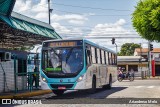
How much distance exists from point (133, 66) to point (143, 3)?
56.4 meters

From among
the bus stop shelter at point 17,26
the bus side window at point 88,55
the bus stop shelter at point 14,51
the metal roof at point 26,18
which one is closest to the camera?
the bus side window at point 88,55

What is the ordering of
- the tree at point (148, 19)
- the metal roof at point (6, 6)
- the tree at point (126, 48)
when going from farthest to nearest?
the tree at point (126, 48) < the metal roof at point (6, 6) < the tree at point (148, 19)

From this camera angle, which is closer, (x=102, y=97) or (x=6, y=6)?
(x=102, y=97)

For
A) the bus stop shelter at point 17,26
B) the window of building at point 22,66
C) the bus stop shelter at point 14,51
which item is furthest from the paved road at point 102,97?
the bus stop shelter at point 17,26

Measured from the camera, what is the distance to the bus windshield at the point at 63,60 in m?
18.1

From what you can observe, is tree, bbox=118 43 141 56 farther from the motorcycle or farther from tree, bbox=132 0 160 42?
tree, bbox=132 0 160 42

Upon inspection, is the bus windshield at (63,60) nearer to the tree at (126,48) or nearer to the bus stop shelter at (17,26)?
the bus stop shelter at (17,26)

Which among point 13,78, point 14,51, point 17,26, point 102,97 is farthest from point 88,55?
point 17,26

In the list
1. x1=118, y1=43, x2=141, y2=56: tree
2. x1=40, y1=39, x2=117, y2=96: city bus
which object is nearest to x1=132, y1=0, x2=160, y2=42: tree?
x1=40, y1=39, x2=117, y2=96: city bus

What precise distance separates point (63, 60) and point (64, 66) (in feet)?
1.05

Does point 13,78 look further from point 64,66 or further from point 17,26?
point 64,66

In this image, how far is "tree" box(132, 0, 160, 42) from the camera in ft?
53.7

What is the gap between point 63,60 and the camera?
18.2 meters

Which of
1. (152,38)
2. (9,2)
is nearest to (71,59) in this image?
(152,38)
